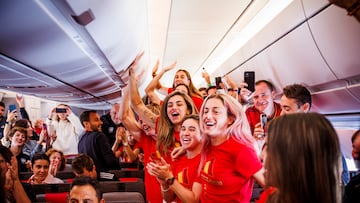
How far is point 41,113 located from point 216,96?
7.86m

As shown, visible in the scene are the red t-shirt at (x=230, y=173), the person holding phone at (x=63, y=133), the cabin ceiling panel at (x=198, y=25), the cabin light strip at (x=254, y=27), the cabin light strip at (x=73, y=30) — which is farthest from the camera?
the person holding phone at (x=63, y=133)

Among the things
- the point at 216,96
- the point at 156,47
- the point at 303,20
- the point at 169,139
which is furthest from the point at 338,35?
the point at 156,47

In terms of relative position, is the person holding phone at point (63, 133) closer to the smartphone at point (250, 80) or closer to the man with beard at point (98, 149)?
the man with beard at point (98, 149)

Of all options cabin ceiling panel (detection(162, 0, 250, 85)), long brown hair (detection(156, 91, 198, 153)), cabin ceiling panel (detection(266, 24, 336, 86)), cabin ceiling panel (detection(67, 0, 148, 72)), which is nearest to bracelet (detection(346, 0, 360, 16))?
long brown hair (detection(156, 91, 198, 153))

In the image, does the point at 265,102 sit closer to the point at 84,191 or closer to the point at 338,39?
the point at 338,39

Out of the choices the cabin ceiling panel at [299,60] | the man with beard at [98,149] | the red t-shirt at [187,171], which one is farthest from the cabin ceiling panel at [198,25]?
the red t-shirt at [187,171]

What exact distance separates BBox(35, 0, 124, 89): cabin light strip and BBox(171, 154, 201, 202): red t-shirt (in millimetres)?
1382

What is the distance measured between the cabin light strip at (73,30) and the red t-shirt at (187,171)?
1382 mm

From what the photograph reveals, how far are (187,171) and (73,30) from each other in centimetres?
180

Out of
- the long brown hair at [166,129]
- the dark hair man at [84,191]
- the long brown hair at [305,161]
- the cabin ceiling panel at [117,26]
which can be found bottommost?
the dark hair man at [84,191]

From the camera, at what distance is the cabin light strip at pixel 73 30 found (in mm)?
A: 3072

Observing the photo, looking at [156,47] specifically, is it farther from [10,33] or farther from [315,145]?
[315,145]

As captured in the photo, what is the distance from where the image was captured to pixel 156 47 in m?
9.21

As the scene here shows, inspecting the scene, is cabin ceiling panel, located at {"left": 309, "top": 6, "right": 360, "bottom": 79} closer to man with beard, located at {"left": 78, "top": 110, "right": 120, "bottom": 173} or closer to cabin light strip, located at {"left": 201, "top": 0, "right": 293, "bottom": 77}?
cabin light strip, located at {"left": 201, "top": 0, "right": 293, "bottom": 77}
